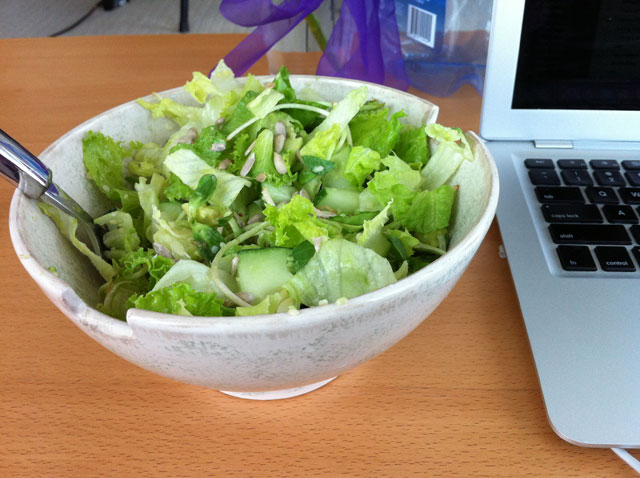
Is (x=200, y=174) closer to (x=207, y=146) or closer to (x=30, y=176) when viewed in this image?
(x=207, y=146)

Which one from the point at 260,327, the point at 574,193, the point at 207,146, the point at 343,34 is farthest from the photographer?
the point at 343,34

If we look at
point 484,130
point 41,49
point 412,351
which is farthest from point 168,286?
point 41,49

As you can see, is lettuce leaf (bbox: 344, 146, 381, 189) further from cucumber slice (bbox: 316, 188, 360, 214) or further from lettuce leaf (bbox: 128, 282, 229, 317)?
lettuce leaf (bbox: 128, 282, 229, 317)

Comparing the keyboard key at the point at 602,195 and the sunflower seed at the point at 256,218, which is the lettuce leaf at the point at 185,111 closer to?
the sunflower seed at the point at 256,218

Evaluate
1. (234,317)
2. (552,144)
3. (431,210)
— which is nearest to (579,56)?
(552,144)

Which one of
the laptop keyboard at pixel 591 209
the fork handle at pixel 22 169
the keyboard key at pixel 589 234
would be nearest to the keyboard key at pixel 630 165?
the laptop keyboard at pixel 591 209

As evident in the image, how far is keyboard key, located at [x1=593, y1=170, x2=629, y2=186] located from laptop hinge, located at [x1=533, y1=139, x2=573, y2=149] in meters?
0.06

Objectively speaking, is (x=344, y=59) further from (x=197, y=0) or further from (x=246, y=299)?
(x=197, y=0)

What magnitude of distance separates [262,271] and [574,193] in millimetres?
379

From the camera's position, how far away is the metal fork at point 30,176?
0.41 m

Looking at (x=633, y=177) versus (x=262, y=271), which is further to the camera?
(x=633, y=177)

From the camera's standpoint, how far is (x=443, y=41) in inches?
32.7

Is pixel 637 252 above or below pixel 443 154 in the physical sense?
below

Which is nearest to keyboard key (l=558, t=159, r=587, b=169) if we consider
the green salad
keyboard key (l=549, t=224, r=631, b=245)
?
keyboard key (l=549, t=224, r=631, b=245)
